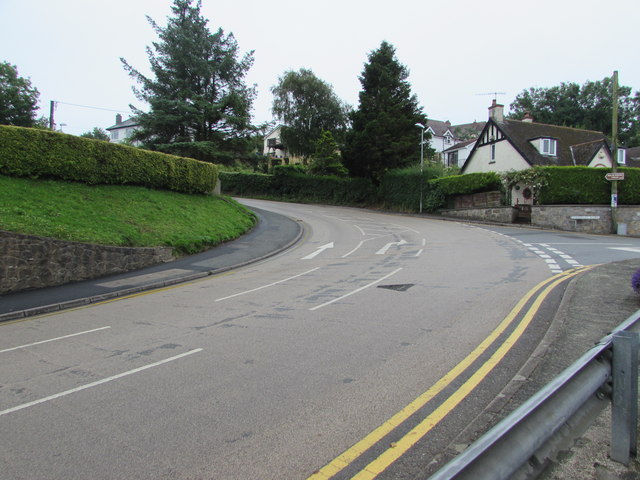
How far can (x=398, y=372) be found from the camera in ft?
16.0

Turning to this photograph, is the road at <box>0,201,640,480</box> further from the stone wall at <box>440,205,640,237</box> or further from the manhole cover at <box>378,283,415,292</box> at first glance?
the stone wall at <box>440,205,640,237</box>

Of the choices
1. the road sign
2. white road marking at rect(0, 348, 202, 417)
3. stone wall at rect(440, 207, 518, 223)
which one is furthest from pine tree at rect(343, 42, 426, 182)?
white road marking at rect(0, 348, 202, 417)

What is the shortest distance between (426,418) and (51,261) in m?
12.3

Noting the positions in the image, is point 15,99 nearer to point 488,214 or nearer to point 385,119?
point 385,119

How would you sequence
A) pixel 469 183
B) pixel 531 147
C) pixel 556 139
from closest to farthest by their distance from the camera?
pixel 469 183 < pixel 531 147 < pixel 556 139

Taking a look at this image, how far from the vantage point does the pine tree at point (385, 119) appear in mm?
40469

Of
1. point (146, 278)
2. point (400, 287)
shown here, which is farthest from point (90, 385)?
point (146, 278)

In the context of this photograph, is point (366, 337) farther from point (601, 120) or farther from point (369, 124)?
point (601, 120)

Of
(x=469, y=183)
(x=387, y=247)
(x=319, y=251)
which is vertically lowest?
(x=319, y=251)

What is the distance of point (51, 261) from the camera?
12125mm

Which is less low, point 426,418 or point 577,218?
point 577,218

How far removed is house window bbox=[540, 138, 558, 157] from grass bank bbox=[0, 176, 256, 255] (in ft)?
98.1

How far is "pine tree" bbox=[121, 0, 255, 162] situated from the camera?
3297 cm

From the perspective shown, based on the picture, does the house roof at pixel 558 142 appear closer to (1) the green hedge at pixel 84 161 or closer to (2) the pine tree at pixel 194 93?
(2) the pine tree at pixel 194 93
